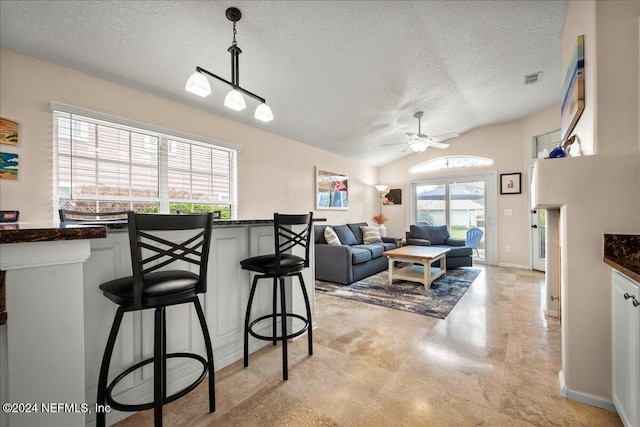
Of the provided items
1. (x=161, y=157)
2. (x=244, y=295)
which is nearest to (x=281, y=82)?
(x=161, y=157)

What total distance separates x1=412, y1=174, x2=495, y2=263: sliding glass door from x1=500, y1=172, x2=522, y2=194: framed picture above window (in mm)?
177

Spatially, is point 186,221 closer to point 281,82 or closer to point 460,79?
point 281,82

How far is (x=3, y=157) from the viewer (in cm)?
210

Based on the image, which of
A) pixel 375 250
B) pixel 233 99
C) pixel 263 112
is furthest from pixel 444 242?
pixel 233 99

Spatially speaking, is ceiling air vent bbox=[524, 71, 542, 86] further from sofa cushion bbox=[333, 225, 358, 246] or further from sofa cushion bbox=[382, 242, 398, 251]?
sofa cushion bbox=[333, 225, 358, 246]

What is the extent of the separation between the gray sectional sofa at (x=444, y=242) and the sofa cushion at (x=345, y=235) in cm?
124

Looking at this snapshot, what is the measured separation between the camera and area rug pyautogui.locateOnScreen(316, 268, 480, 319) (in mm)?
3019

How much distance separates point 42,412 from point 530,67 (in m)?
5.13

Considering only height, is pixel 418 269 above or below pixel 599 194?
below

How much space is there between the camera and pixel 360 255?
14.0 feet

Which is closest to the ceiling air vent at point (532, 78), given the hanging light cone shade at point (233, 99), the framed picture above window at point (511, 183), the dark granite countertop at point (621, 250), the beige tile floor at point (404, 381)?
the framed picture above window at point (511, 183)

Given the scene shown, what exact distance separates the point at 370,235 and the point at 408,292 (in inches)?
84.2

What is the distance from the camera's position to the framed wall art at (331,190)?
5.41 m

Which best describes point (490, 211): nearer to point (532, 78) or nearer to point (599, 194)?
point (532, 78)
